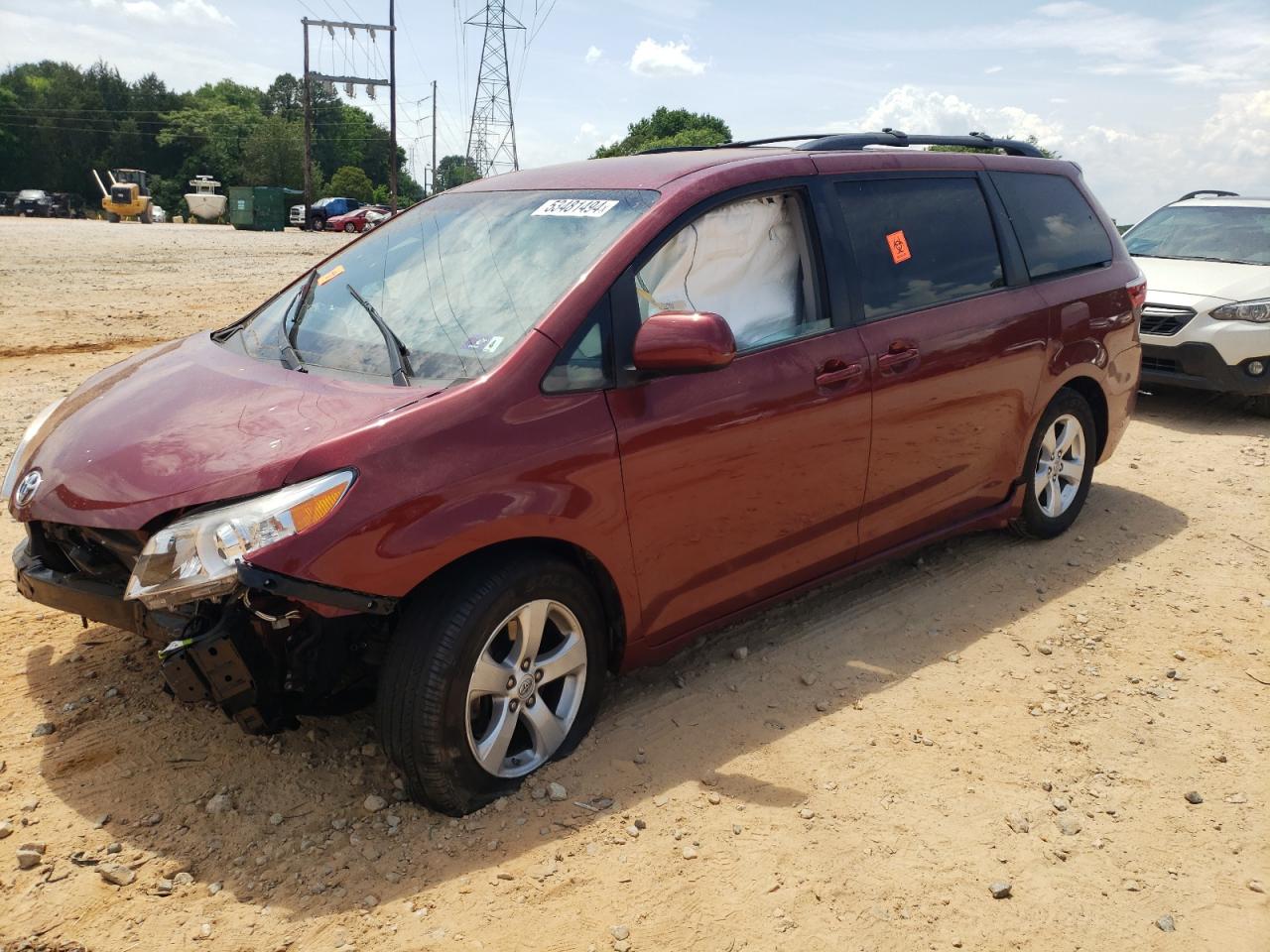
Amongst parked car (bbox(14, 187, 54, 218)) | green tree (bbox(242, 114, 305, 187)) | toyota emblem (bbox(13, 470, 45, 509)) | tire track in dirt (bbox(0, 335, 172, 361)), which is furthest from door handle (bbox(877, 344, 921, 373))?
green tree (bbox(242, 114, 305, 187))

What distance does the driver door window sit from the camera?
350 cm

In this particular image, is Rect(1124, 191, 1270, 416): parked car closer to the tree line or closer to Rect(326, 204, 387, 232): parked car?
Rect(326, 204, 387, 232): parked car

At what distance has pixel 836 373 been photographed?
382 centimetres

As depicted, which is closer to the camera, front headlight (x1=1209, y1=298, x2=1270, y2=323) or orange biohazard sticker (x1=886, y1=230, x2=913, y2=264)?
orange biohazard sticker (x1=886, y1=230, x2=913, y2=264)

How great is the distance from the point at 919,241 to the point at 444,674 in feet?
8.91

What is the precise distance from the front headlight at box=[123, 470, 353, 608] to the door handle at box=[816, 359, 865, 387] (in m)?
1.82

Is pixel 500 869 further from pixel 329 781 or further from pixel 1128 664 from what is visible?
pixel 1128 664

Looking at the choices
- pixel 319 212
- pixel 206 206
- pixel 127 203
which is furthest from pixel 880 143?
pixel 206 206

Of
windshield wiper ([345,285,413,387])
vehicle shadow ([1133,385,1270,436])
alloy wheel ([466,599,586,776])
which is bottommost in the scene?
alloy wheel ([466,599,586,776])

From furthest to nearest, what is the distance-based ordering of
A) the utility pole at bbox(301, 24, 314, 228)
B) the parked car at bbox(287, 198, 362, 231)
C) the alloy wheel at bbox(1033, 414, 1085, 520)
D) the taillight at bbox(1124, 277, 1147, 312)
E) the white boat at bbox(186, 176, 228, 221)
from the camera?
1. the white boat at bbox(186, 176, 228, 221)
2. the parked car at bbox(287, 198, 362, 231)
3. the utility pole at bbox(301, 24, 314, 228)
4. the taillight at bbox(1124, 277, 1147, 312)
5. the alloy wheel at bbox(1033, 414, 1085, 520)

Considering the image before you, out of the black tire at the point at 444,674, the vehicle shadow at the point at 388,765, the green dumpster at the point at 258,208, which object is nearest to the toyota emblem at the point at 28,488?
the vehicle shadow at the point at 388,765

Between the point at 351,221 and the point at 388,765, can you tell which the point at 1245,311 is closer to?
the point at 388,765

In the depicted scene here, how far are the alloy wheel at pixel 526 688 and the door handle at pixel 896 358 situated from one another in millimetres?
1642

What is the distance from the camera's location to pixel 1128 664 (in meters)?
4.16
